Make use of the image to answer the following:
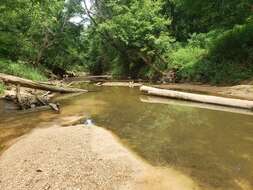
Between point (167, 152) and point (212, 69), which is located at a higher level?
point (212, 69)

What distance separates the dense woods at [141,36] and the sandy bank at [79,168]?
39.8ft

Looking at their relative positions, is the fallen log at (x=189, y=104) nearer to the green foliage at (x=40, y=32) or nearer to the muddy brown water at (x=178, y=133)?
the muddy brown water at (x=178, y=133)

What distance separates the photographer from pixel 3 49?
27469 millimetres

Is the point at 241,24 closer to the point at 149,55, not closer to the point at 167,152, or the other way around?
the point at 149,55

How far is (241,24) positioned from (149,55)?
1042cm

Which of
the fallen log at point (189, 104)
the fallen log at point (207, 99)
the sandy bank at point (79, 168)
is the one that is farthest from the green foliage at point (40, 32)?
the sandy bank at point (79, 168)

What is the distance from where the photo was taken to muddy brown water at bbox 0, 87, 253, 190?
6109 mm

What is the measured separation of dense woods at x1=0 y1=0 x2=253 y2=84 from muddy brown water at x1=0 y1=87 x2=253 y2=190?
27.4ft

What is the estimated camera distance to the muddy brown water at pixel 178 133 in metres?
6.11

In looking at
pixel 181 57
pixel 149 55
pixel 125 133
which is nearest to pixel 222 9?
pixel 181 57

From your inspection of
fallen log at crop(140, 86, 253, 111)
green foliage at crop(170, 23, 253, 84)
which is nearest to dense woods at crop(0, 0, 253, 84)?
green foliage at crop(170, 23, 253, 84)

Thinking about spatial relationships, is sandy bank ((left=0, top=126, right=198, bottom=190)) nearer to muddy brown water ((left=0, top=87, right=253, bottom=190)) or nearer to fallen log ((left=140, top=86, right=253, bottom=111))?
muddy brown water ((left=0, top=87, right=253, bottom=190))

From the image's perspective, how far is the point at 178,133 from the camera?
906cm

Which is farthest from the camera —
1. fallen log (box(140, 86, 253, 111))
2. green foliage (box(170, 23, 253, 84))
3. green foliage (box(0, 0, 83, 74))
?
green foliage (box(170, 23, 253, 84))
